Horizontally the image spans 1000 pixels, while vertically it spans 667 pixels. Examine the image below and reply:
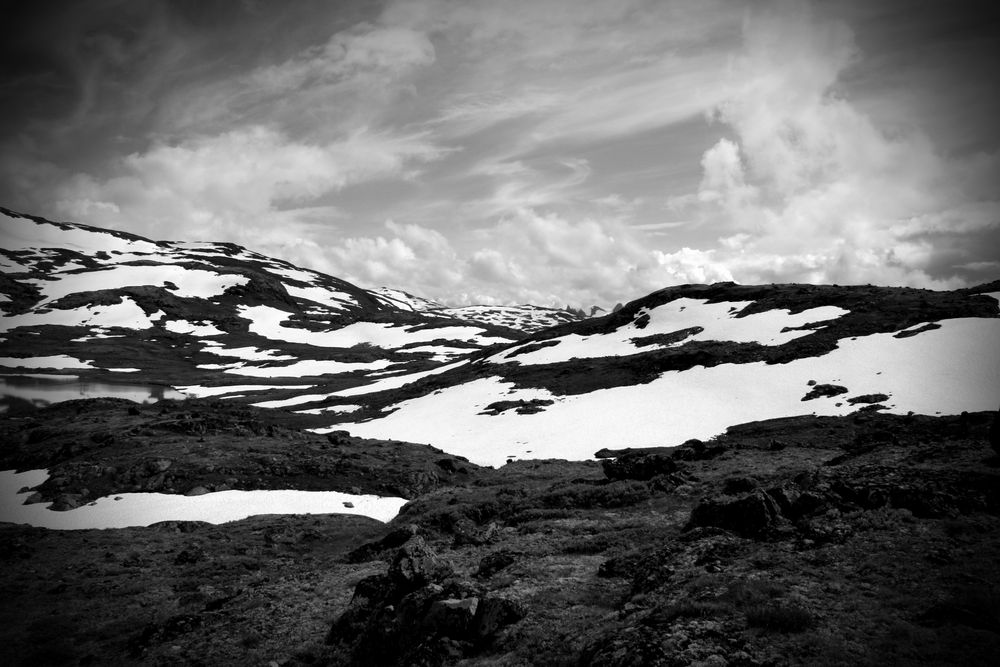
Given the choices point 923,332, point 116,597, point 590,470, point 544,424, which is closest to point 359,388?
point 544,424

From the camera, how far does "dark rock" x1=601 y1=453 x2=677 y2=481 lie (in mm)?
28328

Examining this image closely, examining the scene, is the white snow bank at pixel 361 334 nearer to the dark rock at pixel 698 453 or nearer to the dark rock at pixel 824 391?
the dark rock at pixel 824 391

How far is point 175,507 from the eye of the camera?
31.5 m

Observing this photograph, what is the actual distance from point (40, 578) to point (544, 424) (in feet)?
136

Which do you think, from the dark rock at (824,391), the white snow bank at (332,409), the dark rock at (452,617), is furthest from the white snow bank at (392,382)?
the dark rock at (452,617)

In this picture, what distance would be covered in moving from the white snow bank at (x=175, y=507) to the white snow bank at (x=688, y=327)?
4842 cm

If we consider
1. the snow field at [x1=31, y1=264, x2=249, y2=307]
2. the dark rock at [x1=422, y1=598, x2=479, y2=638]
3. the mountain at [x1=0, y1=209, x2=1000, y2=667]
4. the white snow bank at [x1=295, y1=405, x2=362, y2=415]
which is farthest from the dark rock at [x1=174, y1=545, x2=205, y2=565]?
the snow field at [x1=31, y1=264, x2=249, y2=307]

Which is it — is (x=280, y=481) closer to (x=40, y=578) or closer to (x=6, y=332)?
(x=40, y=578)

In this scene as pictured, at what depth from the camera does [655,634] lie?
9.94 meters

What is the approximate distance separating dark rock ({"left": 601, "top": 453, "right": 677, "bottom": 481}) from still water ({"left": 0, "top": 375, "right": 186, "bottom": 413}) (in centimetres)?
8472

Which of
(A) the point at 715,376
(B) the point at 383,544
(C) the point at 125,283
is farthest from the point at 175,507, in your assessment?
(C) the point at 125,283

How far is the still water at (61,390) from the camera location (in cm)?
7575

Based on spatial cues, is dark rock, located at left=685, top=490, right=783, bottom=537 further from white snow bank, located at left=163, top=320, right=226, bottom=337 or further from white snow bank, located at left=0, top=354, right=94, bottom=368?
white snow bank, located at left=163, top=320, right=226, bottom=337

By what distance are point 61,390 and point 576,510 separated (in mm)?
103718
